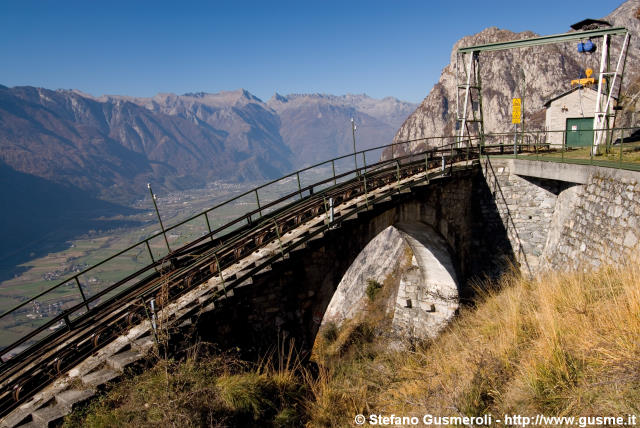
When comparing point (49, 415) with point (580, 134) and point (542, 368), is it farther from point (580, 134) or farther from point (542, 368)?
point (580, 134)

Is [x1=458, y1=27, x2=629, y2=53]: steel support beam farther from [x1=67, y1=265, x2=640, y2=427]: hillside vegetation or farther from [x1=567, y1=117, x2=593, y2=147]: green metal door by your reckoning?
[x1=67, y1=265, x2=640, y2=427]: hillside vegetation

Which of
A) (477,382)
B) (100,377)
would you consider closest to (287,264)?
(100,377)

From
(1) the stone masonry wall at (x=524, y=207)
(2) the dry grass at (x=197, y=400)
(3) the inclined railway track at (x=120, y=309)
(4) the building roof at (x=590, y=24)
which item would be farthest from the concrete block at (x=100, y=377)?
(4) the building roof at (x=590, y=24)

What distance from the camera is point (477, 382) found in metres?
5.04

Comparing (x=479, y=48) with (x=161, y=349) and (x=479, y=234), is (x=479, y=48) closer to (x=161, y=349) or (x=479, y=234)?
(x=479, y=234)

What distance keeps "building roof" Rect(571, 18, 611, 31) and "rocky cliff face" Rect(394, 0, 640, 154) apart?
56.5 metres

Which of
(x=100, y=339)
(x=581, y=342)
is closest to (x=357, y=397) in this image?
(x=581, y=342)

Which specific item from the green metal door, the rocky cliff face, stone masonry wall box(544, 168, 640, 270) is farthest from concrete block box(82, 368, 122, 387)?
the rocky cliff face

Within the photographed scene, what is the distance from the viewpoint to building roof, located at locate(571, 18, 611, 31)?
17.3m

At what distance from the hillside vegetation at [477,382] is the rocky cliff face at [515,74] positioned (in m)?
74.2

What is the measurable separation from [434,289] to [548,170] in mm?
7912

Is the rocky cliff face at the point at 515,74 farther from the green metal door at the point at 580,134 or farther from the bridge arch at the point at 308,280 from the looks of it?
the bridge arch at the point at 308,280

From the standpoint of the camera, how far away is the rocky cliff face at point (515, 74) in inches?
2948

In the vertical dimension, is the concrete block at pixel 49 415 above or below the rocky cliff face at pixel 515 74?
below
